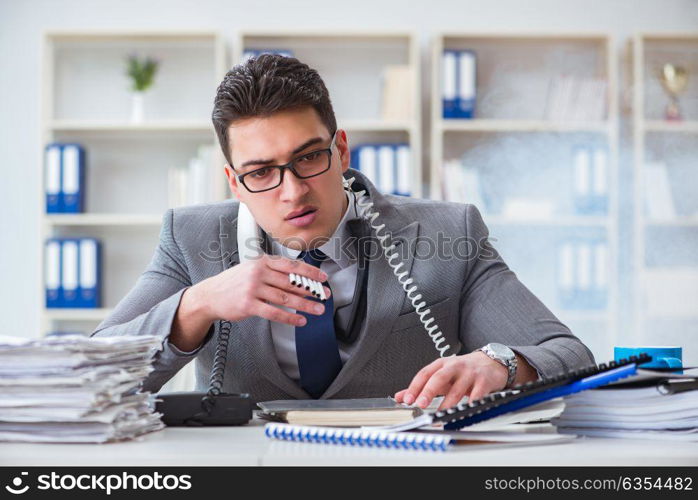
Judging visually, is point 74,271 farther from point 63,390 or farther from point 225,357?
point 63,390

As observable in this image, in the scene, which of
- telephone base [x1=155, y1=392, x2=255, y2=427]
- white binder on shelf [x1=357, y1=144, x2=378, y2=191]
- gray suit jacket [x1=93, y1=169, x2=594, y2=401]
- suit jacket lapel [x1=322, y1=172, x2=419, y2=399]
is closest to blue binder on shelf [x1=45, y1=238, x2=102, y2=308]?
white binder on shelf [x1=357, y1=144, x2=378, y2=191]

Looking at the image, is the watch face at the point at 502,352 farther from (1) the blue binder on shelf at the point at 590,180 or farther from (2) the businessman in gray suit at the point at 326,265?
(1) the blue binder on shelf at the point at 590,180

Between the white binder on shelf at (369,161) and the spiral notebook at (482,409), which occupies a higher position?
the white binder on shelf at (369,161)

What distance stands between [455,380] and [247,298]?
0.34 meters

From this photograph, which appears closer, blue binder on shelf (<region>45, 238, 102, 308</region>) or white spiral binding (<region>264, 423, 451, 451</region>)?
white spiral binding (<region>264, 423, 451, 451</region>)

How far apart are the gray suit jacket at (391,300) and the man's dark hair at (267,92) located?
0.21 meters

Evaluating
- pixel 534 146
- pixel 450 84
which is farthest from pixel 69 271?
pixel 534 146

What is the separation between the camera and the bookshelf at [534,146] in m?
3.79

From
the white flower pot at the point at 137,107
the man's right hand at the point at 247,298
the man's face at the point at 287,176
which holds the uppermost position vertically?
the white flower pot at the point at 137,107

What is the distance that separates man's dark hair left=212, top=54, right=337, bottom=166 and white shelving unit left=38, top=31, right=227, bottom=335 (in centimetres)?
234

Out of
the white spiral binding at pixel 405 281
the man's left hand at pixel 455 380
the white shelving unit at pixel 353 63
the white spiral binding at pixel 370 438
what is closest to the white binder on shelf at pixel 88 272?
the white shelving unit at pixel 353 63

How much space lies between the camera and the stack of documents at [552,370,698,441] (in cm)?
101

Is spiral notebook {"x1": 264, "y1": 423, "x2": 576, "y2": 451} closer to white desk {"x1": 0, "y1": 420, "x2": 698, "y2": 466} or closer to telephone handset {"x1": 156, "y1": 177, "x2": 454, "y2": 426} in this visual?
white desk {"x1": 0, "y1": 420, "x2": 698, "y2": 466}

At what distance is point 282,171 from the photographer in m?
1.59
